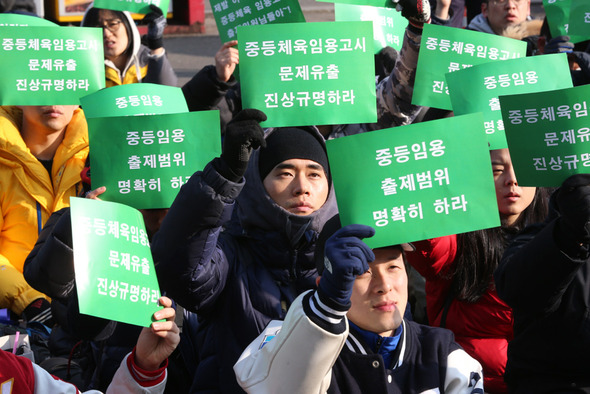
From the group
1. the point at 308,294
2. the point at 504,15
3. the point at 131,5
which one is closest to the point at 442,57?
the point at 308,294

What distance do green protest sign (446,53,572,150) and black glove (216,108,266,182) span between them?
45.1 inches

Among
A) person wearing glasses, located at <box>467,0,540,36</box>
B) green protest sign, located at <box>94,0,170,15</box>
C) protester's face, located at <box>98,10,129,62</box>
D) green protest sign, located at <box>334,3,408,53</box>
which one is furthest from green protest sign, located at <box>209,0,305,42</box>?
person wearing glasses, located at <box>467,0,540,36</box>

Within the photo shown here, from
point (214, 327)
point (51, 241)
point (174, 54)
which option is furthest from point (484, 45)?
point (174, 54)

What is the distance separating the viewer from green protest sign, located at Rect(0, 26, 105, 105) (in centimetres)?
428

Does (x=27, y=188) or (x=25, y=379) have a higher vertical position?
(x=25, y=379)

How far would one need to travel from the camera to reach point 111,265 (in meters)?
3.03

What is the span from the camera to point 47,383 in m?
2.56

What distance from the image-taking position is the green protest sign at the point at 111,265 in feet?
9.73

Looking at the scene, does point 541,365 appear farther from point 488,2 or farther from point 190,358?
point 488,2

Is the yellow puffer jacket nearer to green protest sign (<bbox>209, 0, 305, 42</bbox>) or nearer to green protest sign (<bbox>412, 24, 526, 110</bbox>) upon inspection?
green protest sign (<bbox>209, 0, 305, 42</bbox>)

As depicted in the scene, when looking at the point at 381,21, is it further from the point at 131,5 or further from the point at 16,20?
the point at 16,20

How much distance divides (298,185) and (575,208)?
3.54ft

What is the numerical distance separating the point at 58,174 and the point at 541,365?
8.61 feet

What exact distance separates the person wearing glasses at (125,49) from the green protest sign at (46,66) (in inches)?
63.9
